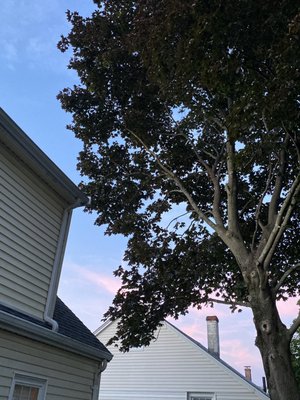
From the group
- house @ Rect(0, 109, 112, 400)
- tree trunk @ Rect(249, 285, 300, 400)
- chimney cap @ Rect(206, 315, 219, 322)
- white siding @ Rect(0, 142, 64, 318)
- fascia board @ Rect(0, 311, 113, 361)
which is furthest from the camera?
chimney cap @ Rect(206, 315, 219, 322)

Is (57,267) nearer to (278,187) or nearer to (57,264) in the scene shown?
(57,264)

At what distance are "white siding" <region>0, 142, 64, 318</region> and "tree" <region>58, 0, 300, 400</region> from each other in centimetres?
315

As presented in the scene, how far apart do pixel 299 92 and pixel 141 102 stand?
5.24 meters

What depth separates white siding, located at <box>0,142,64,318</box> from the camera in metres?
6.89

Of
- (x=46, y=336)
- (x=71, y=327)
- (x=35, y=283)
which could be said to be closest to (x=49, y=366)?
(x=46, y=336)

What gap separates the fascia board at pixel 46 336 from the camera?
5.95 metres

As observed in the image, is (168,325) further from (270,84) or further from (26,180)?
(270,84)

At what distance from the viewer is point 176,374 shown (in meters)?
19.1

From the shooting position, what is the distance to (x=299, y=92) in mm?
6070

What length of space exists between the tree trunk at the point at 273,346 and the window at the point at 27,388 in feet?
12.6

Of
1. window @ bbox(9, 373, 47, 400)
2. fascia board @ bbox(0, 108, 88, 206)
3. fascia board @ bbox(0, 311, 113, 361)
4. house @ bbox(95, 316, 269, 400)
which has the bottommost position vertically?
window @ bbox(9, 373, 47, 400)

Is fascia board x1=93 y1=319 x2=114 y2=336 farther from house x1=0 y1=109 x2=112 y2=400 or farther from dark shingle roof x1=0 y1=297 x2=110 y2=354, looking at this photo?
house x1=0 y1=109 x2=112 y2=400

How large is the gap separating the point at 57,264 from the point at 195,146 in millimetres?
4839

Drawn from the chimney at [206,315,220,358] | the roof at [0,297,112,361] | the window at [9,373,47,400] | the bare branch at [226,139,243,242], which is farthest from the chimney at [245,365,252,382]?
the window at [9,373,47,400]
